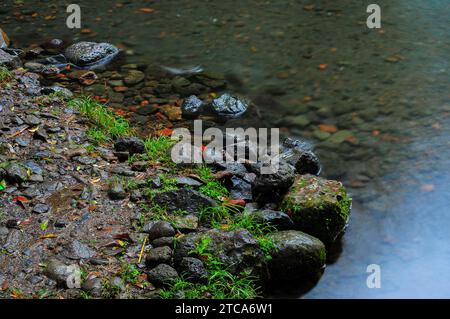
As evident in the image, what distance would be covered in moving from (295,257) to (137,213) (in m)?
1.23

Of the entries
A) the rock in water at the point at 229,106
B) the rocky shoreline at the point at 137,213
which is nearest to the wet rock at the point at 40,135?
the rocky shoreline at the point at 137,213

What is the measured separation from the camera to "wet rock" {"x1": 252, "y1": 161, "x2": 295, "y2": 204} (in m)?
4.30

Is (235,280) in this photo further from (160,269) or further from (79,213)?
(79,213)

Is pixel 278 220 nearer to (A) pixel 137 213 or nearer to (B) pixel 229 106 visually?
(A) pixel 137 213

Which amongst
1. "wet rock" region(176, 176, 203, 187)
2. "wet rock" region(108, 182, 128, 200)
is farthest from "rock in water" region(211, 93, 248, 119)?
"wet rock" region(108, 182, 128, 200)

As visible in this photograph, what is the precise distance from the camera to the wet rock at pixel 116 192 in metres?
4.17

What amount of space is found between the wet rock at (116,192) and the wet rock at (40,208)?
485 mm

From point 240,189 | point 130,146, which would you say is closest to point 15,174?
point 130,146

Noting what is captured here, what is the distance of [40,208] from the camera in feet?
12.9

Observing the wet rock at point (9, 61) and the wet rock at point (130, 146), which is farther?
the wet rock at point (9, 61)

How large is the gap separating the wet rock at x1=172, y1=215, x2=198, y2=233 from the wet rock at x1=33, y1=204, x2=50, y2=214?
95 cm

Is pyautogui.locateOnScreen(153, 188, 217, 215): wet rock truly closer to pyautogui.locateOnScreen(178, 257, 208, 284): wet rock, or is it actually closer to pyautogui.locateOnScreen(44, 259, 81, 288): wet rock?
pyautogui.locateOnScreen(178, 257, 208, 284): wet rock

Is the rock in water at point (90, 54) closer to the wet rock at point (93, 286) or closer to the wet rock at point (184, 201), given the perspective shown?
the wet rock at point (184, 201)

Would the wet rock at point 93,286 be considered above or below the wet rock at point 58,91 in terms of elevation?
below
